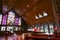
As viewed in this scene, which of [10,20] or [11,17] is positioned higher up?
[11,17]

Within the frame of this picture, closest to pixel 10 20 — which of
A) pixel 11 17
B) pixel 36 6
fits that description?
pixel 11 17

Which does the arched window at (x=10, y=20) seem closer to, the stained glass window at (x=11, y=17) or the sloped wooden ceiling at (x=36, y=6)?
the stained glass window at (x=11, y=17)

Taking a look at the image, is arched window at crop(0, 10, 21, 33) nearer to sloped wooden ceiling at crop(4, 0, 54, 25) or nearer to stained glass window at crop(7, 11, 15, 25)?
stained glass window at crop(7, 11, 15, 25)

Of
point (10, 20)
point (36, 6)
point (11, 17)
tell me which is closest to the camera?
point (36, 6)

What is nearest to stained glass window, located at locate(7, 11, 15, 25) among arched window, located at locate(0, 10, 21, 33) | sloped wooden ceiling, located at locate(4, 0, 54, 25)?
arched window, located at locate(0, 10, 21, 33)

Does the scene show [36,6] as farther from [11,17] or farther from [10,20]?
[11,17]

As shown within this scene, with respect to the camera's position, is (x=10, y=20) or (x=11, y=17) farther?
(x=11, y=17)

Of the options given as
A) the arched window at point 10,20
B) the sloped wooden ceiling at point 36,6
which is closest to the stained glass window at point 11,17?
the arched window at point 10,20

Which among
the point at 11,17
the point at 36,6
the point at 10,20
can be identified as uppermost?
the point at 36,6

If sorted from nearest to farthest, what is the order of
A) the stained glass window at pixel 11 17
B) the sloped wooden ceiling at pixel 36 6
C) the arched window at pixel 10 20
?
the sloped wooden ceiling at pixel 36 6 < the arched window at pixel 10 20 < the stained glass window at pixel 11 17

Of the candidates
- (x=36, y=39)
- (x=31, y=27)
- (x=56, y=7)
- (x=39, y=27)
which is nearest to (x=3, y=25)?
(x=31, y=27)

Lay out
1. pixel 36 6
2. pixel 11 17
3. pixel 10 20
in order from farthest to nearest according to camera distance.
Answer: pixel 11 17 → pixel 10 20 → pixel 36 6

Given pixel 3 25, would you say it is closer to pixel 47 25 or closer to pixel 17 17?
pixel 17 17

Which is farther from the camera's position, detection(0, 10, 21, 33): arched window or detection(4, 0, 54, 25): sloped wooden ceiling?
detection(0, 10, 21, 33): arched window
